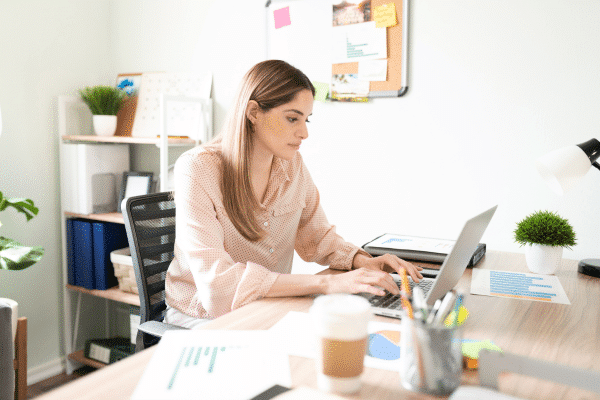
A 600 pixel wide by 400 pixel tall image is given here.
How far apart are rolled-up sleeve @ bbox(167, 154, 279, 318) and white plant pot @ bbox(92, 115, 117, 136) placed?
4.35 feet

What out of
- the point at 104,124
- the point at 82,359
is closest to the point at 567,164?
the point at 104,124

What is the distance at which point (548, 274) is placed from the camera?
4.54 ft

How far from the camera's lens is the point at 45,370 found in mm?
2549

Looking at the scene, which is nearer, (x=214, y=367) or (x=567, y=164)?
(x=214, y=367)

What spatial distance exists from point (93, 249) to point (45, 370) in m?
0.70

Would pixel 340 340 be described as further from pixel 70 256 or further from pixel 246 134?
pixel 70 256

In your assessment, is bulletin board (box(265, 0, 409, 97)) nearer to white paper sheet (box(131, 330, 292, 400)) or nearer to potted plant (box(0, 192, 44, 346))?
potted plant (box(0, 192, 44, 346))

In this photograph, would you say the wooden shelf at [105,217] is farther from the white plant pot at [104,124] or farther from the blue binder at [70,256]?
the white plant pot at [104,124]

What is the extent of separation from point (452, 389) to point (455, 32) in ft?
4.88

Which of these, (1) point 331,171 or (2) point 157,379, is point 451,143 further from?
(2) point 157,379

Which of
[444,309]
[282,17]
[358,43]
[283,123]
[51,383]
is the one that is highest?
[282,17]

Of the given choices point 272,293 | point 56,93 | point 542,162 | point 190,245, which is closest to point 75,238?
point 56,93

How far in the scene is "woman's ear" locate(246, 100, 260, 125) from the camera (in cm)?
137

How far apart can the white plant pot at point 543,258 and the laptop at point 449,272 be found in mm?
365
